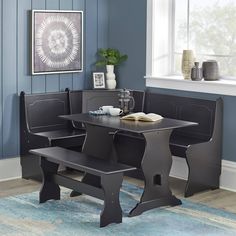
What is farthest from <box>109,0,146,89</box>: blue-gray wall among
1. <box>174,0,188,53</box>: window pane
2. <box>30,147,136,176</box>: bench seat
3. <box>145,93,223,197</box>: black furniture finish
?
<box>30,147,136,176</box>: bench seat

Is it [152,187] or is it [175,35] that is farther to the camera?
[175,35]

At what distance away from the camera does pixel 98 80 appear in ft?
20.6

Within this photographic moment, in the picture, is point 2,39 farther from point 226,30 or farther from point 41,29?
point 226,30

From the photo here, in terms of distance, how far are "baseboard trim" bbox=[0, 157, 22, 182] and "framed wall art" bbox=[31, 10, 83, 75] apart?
86 centimetres

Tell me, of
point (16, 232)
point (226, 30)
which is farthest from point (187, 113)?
point (16, 232)

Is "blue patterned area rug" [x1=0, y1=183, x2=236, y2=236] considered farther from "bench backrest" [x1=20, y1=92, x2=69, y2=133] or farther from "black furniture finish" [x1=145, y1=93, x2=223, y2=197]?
"bench backrest" [x1=20, y1=92, x2=69, y2=133]

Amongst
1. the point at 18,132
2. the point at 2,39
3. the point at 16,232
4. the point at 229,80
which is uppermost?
the point at 2,39

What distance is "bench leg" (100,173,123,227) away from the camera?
14.5 feet

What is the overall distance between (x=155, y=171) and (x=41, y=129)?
4.92 feet

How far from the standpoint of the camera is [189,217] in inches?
184

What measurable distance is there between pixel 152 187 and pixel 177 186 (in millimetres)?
820

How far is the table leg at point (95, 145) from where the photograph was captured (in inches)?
205

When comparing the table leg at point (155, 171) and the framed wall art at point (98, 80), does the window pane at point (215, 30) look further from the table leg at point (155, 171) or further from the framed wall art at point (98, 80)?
the table leg at point (155, 171)

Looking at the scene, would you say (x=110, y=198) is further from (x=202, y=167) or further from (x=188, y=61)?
(x=188, y=61)
